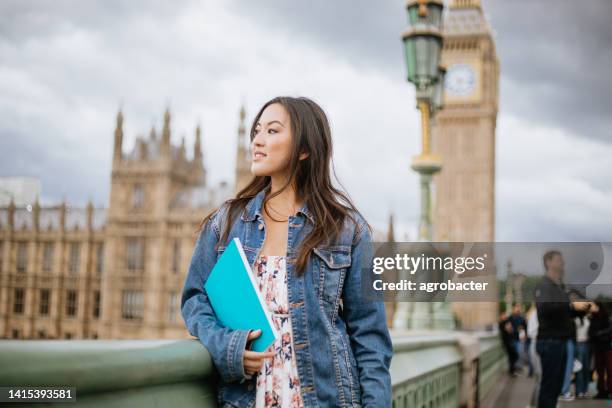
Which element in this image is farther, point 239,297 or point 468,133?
point 468,133

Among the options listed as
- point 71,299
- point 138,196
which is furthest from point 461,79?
point 71,299

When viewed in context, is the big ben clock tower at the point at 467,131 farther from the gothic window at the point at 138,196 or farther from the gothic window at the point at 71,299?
the gothic window at the point at 71,299

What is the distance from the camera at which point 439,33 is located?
6688 mm

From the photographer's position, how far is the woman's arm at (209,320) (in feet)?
5.61

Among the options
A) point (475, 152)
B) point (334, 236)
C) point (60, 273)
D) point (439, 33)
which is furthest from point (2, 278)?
point (334, 236)

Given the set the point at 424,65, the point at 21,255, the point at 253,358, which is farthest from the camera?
the point at 21,255

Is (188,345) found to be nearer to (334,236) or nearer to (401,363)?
(334,236)

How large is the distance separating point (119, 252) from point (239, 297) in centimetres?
3845

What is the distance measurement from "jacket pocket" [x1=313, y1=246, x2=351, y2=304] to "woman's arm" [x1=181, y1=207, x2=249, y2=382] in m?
0.23

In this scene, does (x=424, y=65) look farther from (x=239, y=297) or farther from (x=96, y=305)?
(x=96, y=305)

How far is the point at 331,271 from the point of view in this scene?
184 centimetres

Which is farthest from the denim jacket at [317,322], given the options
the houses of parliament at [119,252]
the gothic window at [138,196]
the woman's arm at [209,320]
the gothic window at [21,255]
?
the gothic window at [21,255]

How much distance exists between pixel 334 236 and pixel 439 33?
17.1 ft

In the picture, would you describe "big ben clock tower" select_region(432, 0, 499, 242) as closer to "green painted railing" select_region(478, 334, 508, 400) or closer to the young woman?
"green painted railing" select_region(478, 334, 508, 400)
